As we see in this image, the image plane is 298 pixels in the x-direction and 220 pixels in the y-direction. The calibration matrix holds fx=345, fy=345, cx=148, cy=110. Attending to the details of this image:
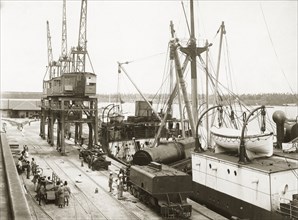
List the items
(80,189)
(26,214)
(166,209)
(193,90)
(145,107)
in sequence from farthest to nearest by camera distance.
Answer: (145,107)
(193,90)
(80,189)
(166,209)
(26,214)

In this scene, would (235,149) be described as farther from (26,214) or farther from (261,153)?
(26,214)

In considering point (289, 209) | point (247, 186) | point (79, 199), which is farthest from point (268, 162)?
point (79, 199)

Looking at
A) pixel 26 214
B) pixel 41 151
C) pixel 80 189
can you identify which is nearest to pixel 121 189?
pixel 80 189

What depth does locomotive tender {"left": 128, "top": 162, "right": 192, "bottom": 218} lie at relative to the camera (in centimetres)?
1745

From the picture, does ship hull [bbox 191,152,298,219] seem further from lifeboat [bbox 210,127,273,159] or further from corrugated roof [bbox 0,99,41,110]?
corrugated roof [bbox 0,99,41,110]

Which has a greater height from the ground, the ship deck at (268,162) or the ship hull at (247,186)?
the ship deck at (268,162)

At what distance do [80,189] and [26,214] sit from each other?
16.7m

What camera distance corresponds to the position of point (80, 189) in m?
22.3

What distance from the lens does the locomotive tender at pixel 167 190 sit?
17.5 meters

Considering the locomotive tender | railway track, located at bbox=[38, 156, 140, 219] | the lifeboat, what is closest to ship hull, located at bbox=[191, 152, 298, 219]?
the lifeboat

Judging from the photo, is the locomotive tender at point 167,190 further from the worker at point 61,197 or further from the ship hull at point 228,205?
the worker at point 61,197

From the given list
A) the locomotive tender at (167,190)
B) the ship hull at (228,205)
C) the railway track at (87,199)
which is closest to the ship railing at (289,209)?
the ship hull at (228,205)

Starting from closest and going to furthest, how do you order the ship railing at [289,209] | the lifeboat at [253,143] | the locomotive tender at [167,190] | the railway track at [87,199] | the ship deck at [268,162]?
the ship railing at [289,209]
the locomotive tender at [167,190]
the railway track at [87,199]
the ship deck at [268,162]
the lifeboat at [253,143]

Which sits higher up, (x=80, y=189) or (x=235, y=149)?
(x=235, y=149)
